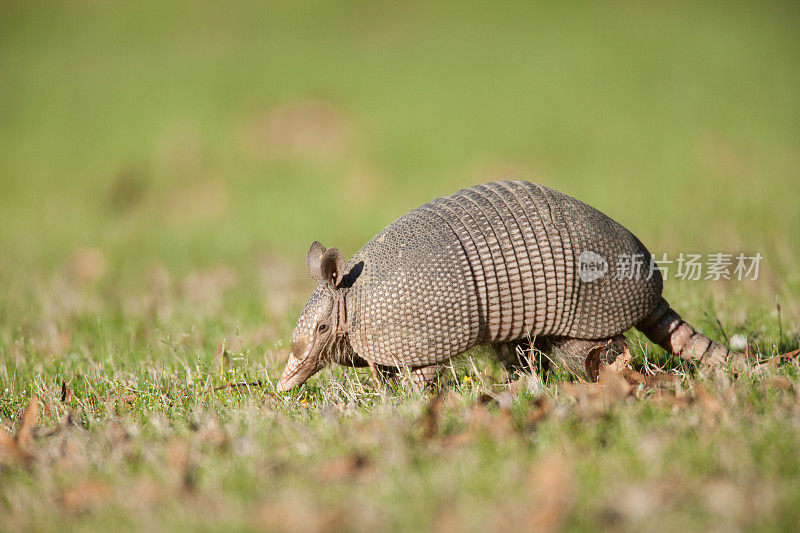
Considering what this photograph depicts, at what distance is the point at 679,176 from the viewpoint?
36.9 feet

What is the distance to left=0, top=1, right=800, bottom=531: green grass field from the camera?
2820 millimetres

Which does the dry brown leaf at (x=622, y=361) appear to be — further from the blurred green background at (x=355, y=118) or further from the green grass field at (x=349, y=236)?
the blurred green background at (x=355, y=118)

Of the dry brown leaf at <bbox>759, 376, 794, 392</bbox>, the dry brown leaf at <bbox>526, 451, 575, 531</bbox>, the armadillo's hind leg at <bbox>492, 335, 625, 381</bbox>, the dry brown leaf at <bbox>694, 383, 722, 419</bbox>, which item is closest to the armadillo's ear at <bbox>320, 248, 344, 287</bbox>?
the armadillo's hind leg at <bbox>492, 335, 625, 381</bbox>

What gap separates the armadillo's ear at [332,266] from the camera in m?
4.32

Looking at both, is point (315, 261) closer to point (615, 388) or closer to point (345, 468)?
point (345, 468)

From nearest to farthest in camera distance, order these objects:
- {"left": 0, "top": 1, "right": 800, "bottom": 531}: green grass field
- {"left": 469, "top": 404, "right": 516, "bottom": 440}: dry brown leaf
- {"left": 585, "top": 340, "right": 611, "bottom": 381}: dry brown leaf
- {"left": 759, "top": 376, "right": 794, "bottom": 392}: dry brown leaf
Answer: {"left": 0, "top": 1, "right": 800, "bottom": 531}: green grass field
{"left": 469, "top": 404, "right": 516, "bottom": 440}: dry brown leaf
{"left": 759, "top": 376, "right": 794, "bottom": 392}: dry brown leaf
{"left": 585, "top": 340, "right": 611, "bottom": 381}: dry brown leaf

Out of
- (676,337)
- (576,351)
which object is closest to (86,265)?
(576,351)

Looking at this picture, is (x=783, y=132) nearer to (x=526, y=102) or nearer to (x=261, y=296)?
(x=526, y=102)

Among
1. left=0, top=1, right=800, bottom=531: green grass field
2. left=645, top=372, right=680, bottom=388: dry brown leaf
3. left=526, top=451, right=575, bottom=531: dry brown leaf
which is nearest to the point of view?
left=526, top=451, right=575, bottom=531: dry brown leaf

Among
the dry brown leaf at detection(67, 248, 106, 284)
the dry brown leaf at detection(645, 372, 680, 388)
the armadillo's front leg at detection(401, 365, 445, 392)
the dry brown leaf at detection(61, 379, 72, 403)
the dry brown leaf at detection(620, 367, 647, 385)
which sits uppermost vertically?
the dry brown leaf at detection(645, 372, 680, 388)

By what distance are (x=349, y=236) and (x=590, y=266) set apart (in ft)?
18.9

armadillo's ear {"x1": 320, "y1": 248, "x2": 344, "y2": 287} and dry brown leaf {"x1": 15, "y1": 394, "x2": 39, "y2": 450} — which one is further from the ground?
armadillo's ear {"x1": 320, "y1": 248, "x2": 344, "y2": 287}

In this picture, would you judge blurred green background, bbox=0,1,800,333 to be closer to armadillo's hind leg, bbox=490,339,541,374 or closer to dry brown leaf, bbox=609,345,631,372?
armadillo's hind leg, bbox=490,339,541,374

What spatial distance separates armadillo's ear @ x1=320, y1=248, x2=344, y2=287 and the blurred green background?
4575 mm
